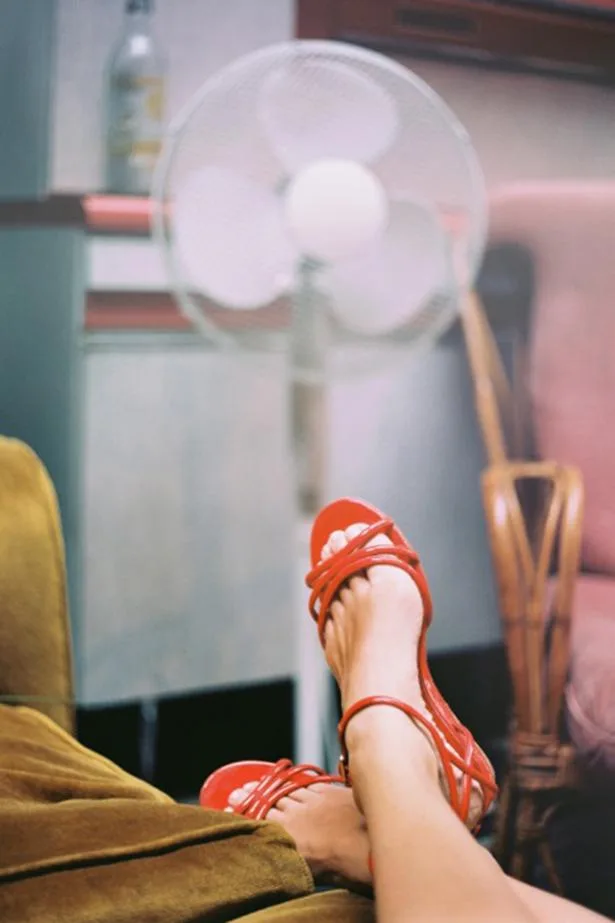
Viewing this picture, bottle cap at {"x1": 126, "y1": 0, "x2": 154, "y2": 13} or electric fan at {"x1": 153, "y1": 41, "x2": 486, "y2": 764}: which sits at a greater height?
bottle cap at {"x1": 126, "y1": 0, "x2": 154, "y2": 13}

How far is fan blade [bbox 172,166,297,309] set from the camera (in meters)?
1.24

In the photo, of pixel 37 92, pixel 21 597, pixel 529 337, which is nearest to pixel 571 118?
pixel 529 337

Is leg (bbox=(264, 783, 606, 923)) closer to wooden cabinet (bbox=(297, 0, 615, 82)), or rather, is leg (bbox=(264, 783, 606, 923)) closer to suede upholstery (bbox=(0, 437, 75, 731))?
suede upholstery (bbox=(0, 437, 75, 731))

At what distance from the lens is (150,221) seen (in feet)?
4.72

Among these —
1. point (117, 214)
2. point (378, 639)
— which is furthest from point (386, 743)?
point (117, 214)

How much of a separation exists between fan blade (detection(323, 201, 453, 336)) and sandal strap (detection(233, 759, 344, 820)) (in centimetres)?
56

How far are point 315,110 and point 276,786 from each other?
807 mm

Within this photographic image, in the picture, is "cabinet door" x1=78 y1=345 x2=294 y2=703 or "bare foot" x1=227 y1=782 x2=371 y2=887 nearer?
"bare foot" x1=227 y1=782 x2=371 y2=887

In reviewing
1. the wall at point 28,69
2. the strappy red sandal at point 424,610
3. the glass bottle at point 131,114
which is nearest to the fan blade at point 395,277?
the strappy red sandal at point 424,610

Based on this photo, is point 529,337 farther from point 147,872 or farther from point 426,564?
point 147,872

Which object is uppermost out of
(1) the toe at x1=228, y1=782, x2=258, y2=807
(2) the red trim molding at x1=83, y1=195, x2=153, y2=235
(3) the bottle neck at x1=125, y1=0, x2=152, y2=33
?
(3) the bottle neck at x1=125, y1=0, x2=152, y2=33

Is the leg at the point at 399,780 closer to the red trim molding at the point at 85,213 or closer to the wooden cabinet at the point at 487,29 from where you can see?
the red trim molding at the point at 85,213

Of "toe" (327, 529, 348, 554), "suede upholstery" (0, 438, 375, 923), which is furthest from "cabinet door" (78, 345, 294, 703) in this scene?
"suede upholstery" (0, 438, 375, 923)

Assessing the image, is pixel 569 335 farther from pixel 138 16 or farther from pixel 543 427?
pixel 138 16
